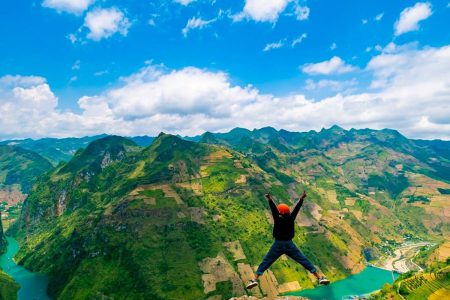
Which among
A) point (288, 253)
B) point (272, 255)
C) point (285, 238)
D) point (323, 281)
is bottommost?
point (323, 281)

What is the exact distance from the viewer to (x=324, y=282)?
23.5 metres

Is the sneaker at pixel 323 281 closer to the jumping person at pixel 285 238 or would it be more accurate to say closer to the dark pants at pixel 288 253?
the jumping person at pixel 285 238

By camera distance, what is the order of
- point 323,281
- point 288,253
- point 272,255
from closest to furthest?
point 288,253, point 272,255, point 323,281

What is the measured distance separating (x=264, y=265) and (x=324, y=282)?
387cm

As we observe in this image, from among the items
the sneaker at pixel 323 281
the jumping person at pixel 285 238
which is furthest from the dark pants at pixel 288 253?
the sneaker at pixel 323 281

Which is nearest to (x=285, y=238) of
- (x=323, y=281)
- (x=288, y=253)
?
(x=288, y=253)

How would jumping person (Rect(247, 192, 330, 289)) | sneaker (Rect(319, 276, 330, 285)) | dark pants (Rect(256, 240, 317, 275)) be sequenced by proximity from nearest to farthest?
jumping person (Rect(247, 192, 330, 289)) → dark pants (Rect(256, 240, 317, 275)) → sneaker (Rect(319, 276, 330, 285))

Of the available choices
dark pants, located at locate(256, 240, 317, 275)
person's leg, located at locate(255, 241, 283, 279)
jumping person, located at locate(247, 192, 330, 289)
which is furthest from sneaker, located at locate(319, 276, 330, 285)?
person's leg, located at locate(255, 241, 283, 279)

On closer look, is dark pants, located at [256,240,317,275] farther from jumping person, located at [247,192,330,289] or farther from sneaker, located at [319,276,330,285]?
sneaker, located at [319,276,330,285]

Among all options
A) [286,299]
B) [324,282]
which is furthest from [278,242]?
[286,299]

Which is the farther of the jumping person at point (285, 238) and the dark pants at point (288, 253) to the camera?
the dark pants at point (288, 253)

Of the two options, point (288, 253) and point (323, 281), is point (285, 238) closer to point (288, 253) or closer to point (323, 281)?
point (288, 253)

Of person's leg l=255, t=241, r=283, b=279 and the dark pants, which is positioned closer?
the dark pants

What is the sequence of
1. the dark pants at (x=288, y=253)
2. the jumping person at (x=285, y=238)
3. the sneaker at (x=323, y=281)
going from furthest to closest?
the sneaker at (x=323, y=281) < the dark pants at (x=288, y=253) < the jumping person at (x=285, y=238)
